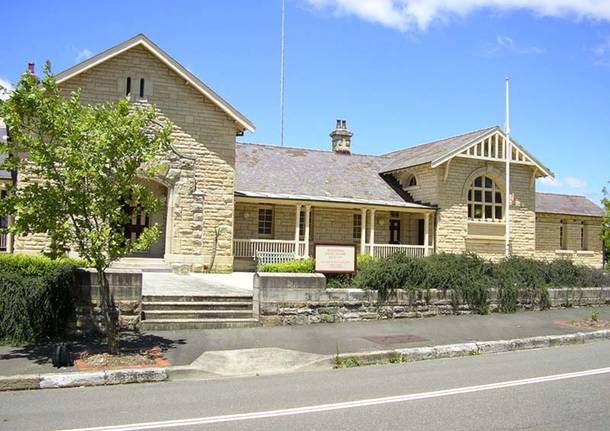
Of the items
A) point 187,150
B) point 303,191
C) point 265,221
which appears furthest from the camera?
point 265,221

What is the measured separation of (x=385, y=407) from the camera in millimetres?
6648

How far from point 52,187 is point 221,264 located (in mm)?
11886

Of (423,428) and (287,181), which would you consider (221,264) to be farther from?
(423,428)

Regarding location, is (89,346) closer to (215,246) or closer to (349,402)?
(349,402)

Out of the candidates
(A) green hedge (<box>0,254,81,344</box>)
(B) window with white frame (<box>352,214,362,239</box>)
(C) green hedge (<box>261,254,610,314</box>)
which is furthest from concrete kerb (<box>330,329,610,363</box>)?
(B) window with white frame (<box>352,214,362,239</box>)

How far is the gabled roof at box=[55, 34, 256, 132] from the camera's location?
A: 18.5 meters

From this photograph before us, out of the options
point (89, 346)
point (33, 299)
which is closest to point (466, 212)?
point (89, 346)

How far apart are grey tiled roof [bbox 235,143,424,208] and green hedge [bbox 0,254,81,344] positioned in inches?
471

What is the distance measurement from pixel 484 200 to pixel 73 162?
2146cm

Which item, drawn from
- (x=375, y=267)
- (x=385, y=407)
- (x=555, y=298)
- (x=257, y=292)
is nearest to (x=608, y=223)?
(x=555, y=298)

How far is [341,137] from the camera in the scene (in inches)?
1257

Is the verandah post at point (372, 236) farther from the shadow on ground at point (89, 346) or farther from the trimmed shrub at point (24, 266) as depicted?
the trimmed shrub at point (24, 266)

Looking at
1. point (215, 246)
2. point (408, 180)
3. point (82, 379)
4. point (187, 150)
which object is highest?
point (408, 180)

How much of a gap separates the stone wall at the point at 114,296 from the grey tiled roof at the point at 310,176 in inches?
Answer: 434
